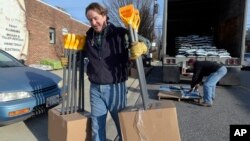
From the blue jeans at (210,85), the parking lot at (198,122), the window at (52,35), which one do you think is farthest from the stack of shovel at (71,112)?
the window at (52,35)

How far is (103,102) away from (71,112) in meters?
0.72

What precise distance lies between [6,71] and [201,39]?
27.2 ft

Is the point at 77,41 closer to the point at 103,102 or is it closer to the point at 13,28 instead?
the point at 103,102

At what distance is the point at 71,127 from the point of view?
3.59 metres

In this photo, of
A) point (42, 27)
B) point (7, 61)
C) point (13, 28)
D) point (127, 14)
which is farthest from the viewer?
point (42, 27)

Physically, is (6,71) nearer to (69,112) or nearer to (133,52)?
(69,112)

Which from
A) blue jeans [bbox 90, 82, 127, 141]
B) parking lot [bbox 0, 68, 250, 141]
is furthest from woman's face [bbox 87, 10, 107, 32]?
parking lot [bbox 0, 68, 250, 141]

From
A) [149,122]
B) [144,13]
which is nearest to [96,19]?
[149,122]

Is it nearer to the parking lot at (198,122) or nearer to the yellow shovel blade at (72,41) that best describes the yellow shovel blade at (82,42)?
the yellow shovel blade at (72,41)

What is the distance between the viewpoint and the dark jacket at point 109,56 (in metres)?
3.29

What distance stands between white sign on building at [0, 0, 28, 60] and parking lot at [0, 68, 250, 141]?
770cm

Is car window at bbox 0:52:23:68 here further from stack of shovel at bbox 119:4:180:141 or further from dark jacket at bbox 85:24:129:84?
stack of shovel at bbox 119:4:180:141

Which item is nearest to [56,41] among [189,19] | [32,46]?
[32,46]

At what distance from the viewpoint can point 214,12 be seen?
12.9 metres
